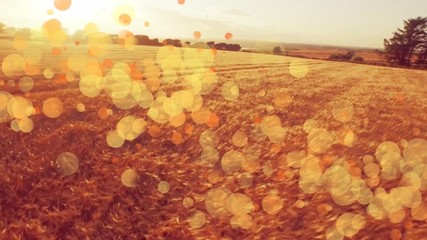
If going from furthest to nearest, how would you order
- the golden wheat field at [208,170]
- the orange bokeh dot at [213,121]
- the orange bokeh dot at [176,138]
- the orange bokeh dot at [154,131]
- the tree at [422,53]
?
the tree at [422,53], the orange bokeh dot at [213,121], the orange bokeh dot at [154,131], the orange bokeh dot at [176,138], the golden wheat field at [208,170]

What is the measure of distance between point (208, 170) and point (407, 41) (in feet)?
208

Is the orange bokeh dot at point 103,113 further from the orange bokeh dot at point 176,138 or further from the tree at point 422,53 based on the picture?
the tree at point 422,53

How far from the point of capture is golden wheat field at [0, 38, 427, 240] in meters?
4.35

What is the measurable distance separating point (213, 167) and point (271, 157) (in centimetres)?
113

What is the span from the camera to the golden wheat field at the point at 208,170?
435cm

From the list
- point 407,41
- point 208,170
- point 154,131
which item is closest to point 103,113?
point 154,131

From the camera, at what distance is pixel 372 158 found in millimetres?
6320

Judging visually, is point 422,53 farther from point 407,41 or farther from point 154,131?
point 154,131

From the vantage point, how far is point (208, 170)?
6.09m

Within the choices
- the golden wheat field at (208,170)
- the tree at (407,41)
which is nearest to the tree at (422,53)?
the tree at (407,41)

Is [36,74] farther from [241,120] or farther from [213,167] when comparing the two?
[213,167]

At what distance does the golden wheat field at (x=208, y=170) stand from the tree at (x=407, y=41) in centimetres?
5520

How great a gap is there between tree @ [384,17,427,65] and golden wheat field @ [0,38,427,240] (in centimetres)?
5520

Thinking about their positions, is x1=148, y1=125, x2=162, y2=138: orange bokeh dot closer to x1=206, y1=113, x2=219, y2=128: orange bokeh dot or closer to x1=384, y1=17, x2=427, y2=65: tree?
x1=206, y1=113, x2=219, y2=128: orange bokeh dot
